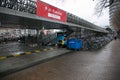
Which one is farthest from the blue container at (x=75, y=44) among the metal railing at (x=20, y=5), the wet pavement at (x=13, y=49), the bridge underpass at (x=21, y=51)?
the metal railing at (x=20, y=5)

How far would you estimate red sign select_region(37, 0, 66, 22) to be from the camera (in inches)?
406

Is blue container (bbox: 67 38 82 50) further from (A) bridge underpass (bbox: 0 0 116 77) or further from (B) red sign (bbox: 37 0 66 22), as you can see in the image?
(B) red sign (bbox: 37 0 66 22)

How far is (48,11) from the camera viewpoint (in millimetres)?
11352

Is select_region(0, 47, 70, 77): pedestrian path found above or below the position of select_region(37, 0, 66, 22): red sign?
below

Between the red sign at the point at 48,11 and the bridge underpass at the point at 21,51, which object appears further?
the red sign at the point at 48,11

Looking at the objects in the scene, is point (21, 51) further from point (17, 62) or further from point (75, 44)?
point (75, 44)

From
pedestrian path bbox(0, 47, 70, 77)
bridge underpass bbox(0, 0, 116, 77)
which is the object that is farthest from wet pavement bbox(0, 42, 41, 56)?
pedestrian path bbox(0, 47, 70, 77)

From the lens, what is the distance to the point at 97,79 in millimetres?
5199

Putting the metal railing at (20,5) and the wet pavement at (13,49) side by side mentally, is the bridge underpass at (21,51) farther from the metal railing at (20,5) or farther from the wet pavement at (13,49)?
the metal railing at (20,5)

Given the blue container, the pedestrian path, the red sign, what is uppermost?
the red sign

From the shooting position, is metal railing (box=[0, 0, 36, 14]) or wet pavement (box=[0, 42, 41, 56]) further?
wet pavement (box=[0, 42, 41, 56])

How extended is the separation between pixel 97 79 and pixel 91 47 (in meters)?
10.9

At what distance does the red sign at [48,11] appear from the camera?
10312mm

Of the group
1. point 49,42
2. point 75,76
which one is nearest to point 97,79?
point 75,76
